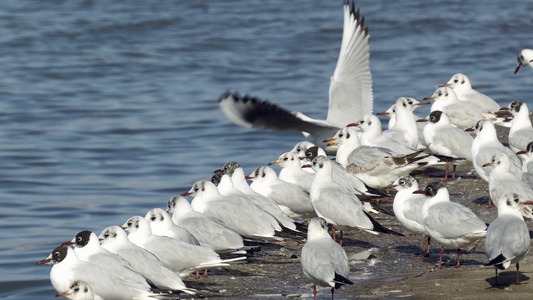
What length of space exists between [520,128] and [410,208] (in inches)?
123

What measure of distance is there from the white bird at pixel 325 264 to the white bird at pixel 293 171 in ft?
8.88

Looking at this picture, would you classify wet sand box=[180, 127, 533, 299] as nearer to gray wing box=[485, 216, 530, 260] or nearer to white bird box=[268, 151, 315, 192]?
gray wing box=[485, 216, 530, 260]

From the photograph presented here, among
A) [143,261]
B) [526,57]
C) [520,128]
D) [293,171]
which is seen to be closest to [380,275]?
[143,261]

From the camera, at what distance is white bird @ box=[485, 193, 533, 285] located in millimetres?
6219

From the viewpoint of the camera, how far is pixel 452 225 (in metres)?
7.05

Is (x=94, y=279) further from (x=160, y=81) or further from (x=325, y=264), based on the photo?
(x=160, y=81)

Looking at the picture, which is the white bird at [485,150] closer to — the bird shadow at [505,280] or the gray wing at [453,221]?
the gray wing at [453,221]

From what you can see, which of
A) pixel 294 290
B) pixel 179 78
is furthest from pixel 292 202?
pixel 179 78

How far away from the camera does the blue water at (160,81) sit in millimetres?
12443

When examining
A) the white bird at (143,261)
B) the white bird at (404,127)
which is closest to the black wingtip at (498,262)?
the white bird at (143,261)

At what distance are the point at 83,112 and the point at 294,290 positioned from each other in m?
12.5

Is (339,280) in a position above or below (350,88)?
below

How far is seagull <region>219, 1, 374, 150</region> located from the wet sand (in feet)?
8.20

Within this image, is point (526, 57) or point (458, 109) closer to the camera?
point (458, 109)
